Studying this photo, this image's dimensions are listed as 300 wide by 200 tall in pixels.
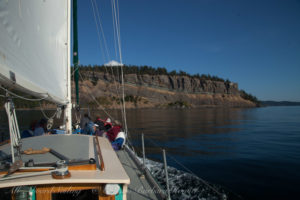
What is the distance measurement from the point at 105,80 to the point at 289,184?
307 ft

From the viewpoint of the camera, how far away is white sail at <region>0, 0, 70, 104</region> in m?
1.95

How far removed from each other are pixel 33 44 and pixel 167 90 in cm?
10924

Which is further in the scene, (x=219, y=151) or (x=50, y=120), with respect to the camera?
(x=219, y=151)

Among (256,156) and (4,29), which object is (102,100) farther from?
(4,29)

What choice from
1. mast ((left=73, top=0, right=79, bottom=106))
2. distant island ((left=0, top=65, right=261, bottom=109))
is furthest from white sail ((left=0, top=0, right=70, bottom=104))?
distant island ((left=0, top=65, right=261, bottom=109))

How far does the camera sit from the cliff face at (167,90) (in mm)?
90312

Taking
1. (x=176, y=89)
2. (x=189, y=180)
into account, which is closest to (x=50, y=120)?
(x=189, y=180)

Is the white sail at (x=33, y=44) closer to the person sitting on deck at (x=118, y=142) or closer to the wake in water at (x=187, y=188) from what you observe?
the person sitting on deck at (x=118, y=142)

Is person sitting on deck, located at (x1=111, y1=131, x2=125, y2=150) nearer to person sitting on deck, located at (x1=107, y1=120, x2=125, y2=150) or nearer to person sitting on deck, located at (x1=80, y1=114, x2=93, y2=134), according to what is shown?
person sitting on deck, located at (x1=107, y1=120, x2=125, y2=150)

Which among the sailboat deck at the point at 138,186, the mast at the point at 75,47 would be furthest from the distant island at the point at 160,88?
the sailboat deck at the point at 138,186

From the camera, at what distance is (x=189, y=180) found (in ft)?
19.6

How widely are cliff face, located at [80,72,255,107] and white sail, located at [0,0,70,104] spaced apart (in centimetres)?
7540

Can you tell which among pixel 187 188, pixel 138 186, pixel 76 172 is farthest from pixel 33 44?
pixel 187 188

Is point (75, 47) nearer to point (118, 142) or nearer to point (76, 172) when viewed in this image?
point (118, 142)
